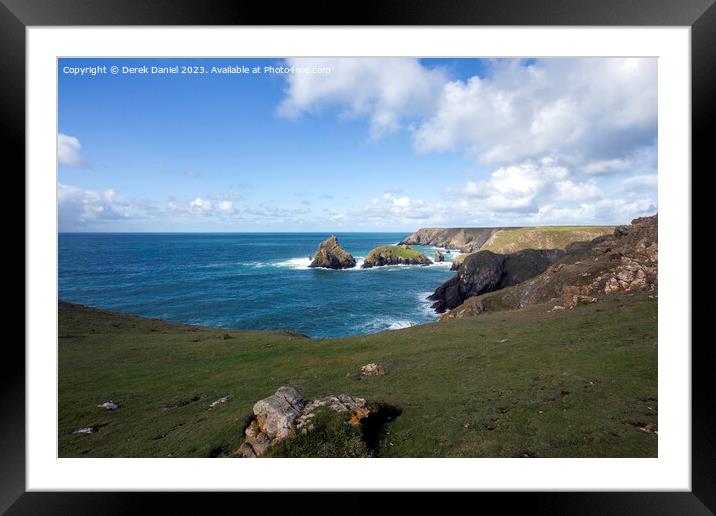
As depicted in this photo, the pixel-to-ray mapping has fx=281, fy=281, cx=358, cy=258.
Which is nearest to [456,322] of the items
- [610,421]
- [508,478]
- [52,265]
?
[610,421]

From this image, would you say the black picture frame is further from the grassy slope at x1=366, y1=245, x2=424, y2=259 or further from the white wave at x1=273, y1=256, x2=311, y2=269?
the grassy slope at x1=366, y1=245, x2=424, y2=259

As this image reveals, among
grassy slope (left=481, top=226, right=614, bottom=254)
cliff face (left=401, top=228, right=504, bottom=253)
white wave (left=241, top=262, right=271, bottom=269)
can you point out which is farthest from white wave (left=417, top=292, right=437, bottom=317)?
cliff face (left=401, top=228, right=504, bottom=253)

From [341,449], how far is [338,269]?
145 ft

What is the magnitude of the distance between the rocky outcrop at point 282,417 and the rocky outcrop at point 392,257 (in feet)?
166

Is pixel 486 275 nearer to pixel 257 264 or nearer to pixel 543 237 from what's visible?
pixel 543 237

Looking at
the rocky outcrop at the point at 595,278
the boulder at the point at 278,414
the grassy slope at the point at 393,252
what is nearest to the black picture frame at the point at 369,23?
the boulder at the point at 278,414

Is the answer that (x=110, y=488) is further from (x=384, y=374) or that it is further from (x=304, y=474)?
(x=384, y=374)

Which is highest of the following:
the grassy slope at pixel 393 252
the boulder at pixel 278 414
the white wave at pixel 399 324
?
the grassy slope at pixel 393 252

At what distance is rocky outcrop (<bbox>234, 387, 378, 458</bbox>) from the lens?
6.54m

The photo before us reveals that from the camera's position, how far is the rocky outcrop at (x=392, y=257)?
2338 inches

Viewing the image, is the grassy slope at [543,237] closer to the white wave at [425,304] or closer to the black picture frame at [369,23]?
the white wave at [425,304]

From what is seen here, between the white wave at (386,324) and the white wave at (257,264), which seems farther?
Answer: the white wave at (257,264)

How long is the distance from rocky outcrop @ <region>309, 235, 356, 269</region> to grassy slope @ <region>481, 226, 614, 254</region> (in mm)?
26911

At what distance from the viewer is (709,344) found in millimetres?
5547
